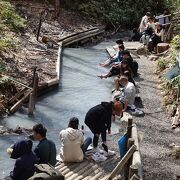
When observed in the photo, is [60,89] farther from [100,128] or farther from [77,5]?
[77,5]

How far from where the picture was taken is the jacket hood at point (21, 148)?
7.02 metres

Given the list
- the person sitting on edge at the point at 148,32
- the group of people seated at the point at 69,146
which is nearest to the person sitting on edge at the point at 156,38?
the person sitting on edge at the point at 148,32

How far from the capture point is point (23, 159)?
23.2 feet

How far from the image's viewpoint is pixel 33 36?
20812mm

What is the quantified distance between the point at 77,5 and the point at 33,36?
7378 mm

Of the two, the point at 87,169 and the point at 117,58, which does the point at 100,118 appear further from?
the point at 117,58

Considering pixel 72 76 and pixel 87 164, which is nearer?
pixel 87 164

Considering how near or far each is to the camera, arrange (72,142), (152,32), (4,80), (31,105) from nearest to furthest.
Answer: (72,142) → (31,105) → (4,80) → (152,32)

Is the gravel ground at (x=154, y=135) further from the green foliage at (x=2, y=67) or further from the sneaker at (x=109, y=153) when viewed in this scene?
the green foliage at (x=2, y=67)

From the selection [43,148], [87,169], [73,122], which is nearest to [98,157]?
[87,169]

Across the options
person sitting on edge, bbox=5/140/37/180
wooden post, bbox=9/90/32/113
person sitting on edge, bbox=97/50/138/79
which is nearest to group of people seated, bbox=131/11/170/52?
person sitting on edge, bbox=97/50/138/79

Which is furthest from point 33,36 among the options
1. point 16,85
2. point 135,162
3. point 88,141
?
point 135,162

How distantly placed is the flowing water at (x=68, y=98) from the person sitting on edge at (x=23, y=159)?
2.59m

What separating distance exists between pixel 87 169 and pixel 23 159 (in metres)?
2.68
